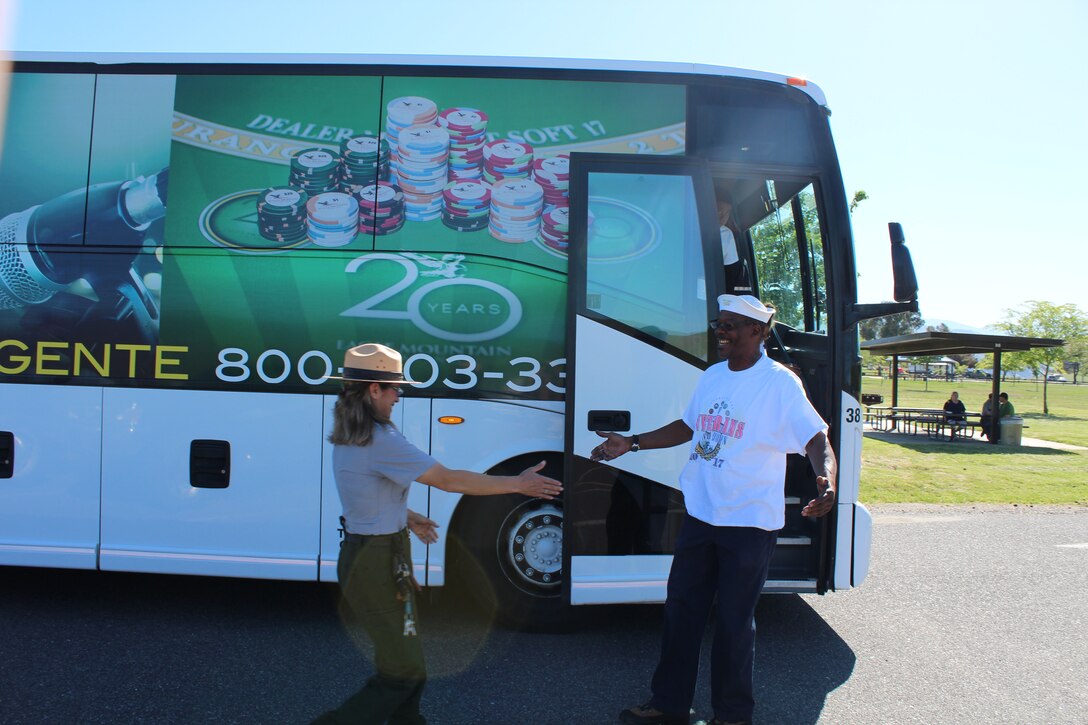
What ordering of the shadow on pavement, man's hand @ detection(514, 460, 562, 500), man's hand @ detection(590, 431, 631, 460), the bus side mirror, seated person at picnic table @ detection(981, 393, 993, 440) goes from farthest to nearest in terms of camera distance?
seated person at picnic table @ detection(981, 393, 993, 440)
the bus side mirror
the shadow on pavement
man's hand @ detection(590, 431, 631, 460)
man's hand @ detection(514, 460, 562, 500)

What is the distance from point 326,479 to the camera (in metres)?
4.73

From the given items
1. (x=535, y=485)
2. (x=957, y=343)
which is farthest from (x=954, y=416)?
(x=535, y=485)

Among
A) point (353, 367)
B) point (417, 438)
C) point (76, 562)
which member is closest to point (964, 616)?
point (417, 438)

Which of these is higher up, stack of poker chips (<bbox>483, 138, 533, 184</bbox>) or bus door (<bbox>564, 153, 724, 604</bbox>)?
stack of poker chips (<bbox>483, 138, 533, 184</bbox>)

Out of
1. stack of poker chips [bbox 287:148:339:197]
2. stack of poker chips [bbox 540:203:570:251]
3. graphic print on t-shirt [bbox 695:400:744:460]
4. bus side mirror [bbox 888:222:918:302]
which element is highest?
stack of poker chips [bbox 287:148:339:197]

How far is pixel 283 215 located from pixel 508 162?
1.43 m

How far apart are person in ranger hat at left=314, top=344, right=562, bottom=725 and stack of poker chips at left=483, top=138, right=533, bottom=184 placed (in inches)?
81.5

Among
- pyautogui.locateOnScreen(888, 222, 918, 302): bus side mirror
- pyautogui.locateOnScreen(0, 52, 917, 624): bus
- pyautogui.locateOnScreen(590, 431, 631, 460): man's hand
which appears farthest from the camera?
pyautogui.locateOnScreen(0, 52, 917, 624): bus

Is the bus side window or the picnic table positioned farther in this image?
the picnic table

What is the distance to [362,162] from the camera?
4.80m

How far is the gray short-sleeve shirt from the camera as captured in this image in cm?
289

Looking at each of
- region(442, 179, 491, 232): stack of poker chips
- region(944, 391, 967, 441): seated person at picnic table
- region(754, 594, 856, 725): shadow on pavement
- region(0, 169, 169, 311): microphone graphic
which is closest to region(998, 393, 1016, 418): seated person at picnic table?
region(944, 391, 967, 441): seated person at picnic table

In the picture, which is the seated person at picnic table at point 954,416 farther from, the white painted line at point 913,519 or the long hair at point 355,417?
the long hair at point 355,417

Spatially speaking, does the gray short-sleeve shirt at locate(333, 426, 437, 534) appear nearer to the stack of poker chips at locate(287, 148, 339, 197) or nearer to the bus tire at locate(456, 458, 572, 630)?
the bus tire at locate(456, 458, 572, 630)
